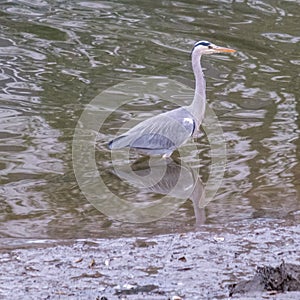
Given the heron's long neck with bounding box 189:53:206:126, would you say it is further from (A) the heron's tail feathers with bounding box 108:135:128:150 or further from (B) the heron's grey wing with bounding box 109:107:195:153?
(A) the heron's tail feathers with bounding box 108:135:128:150

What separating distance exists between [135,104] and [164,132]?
1.50 metres

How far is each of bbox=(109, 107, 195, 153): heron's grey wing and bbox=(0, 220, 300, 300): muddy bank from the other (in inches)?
78.1

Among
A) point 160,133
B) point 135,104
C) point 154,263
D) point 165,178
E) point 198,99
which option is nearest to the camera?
point 154,263

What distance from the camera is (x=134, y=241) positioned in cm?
629

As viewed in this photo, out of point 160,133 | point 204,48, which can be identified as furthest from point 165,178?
point 204,48

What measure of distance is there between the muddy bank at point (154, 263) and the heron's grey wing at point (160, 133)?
1.98m

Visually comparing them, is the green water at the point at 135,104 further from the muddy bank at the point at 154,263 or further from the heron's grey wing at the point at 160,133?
the muddy bank at the point at 154,263

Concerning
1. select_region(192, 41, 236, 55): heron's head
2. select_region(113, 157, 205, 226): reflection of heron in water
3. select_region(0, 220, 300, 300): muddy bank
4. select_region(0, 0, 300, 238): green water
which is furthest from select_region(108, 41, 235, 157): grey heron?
select_region(0, 220, 300, 300): muddy bank

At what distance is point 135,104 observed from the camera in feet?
33.0

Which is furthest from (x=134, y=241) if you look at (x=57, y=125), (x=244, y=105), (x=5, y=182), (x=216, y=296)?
(x=244, y=105)

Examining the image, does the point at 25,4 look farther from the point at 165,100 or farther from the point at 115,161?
the point at 115,161

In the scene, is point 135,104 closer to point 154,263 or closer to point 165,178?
point 165,178

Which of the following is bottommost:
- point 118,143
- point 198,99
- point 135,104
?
point 135,104

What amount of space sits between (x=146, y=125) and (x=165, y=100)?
1.56 m
